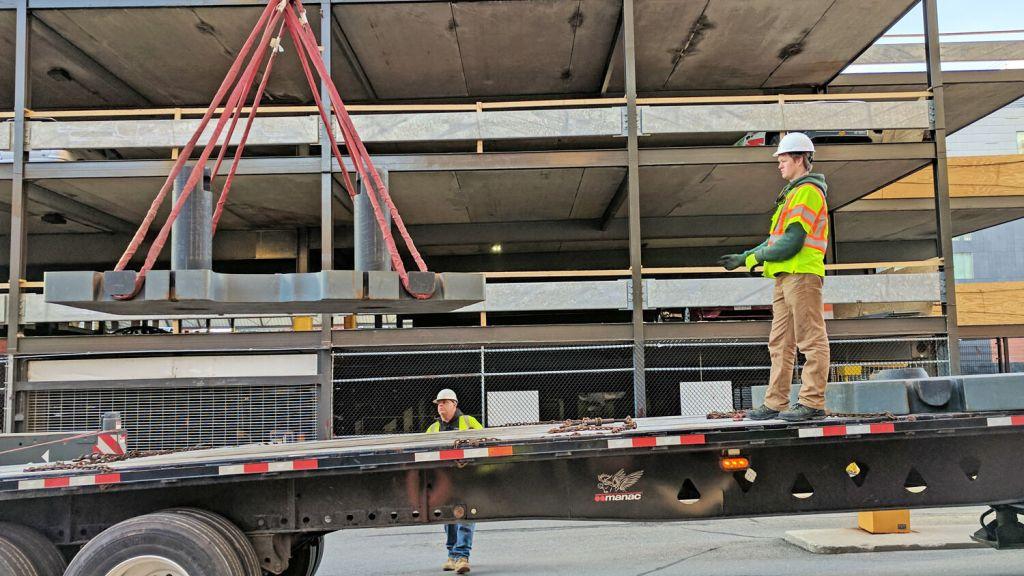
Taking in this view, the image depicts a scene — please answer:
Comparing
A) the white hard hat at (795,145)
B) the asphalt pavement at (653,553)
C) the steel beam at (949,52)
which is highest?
the steel beam at (949,52)

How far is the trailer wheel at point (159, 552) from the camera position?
15.5ft

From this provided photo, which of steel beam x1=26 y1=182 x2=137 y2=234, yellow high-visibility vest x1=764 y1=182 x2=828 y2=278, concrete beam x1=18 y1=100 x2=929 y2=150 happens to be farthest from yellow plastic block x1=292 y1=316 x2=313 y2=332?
yellow high-visibility vest x1=764 y1=182 x2=828 y2=278

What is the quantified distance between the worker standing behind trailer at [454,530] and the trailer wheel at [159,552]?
3315mm

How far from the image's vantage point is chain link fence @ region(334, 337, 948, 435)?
14961 millimetres

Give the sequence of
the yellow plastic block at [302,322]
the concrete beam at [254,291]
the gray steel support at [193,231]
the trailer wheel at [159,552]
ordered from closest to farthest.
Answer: the trailer wheel at [159,552], the concrete beam at [254,291], the gray steel support at [193,231], the yellow plastic block at [302,322]

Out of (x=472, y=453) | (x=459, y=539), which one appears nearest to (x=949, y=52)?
(x=459, y=539)

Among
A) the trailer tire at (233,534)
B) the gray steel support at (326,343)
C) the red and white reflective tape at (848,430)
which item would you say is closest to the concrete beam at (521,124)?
the gray steel support at (326,343)

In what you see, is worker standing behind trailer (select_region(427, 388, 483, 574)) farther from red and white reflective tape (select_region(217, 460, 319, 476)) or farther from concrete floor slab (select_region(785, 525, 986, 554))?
concrete floor slab (select_region(785, 525, 986, 554))

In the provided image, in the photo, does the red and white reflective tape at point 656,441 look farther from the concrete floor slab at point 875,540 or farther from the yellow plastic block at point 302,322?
the yellow plastic block at point 302,322

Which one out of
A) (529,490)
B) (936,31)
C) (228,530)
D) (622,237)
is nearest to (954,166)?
(936,31)

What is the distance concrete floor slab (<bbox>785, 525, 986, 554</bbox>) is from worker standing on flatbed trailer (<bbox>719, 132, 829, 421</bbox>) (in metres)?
4.10

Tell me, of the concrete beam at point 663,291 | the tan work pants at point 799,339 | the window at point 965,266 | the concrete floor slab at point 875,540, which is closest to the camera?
the tan work pants at point 799,339

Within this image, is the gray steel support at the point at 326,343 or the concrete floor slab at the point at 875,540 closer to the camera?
the concrete floor slab at the point at 875,540

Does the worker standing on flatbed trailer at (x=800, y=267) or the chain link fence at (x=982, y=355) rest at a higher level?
the worker standing on flatbed trailer at (x=800, y=267)
